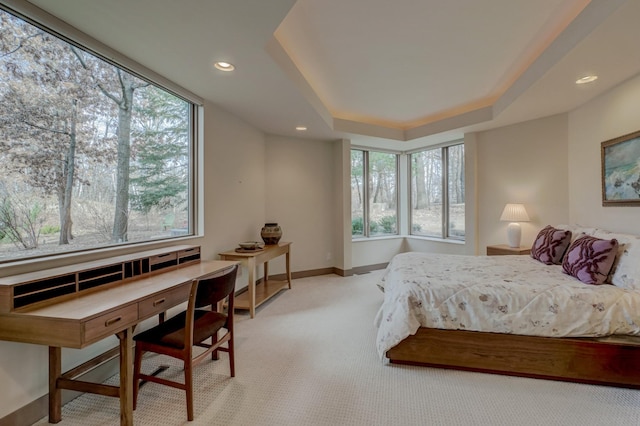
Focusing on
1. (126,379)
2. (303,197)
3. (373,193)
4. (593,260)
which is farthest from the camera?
(373,193)

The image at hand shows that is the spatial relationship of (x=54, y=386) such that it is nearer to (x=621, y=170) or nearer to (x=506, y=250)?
(x=506, y=250)

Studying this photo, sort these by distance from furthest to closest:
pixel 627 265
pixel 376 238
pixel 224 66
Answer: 1. pixel 376 238
2. pixel 224 66
3. pixel 627 265

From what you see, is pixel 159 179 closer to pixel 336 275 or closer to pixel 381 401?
pixel 381 401

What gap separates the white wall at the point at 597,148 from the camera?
265cm

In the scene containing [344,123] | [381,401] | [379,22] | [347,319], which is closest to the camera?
[381,401]

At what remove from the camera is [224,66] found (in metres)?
2.41

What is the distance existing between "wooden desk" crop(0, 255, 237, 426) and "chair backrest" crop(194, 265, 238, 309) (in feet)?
0.92

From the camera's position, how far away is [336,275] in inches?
198

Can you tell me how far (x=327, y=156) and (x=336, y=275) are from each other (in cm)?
213

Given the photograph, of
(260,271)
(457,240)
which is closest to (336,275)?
(260,271)

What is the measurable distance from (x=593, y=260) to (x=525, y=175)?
2.13 meters

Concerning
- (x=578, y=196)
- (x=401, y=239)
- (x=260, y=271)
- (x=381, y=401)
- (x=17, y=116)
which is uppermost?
(x=17, y=116)

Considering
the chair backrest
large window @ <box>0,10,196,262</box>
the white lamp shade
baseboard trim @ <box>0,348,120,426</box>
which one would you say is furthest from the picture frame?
baseboard trim @ <box>0,348,120,426</box>

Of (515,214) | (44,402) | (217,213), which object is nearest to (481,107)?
(515,214)
